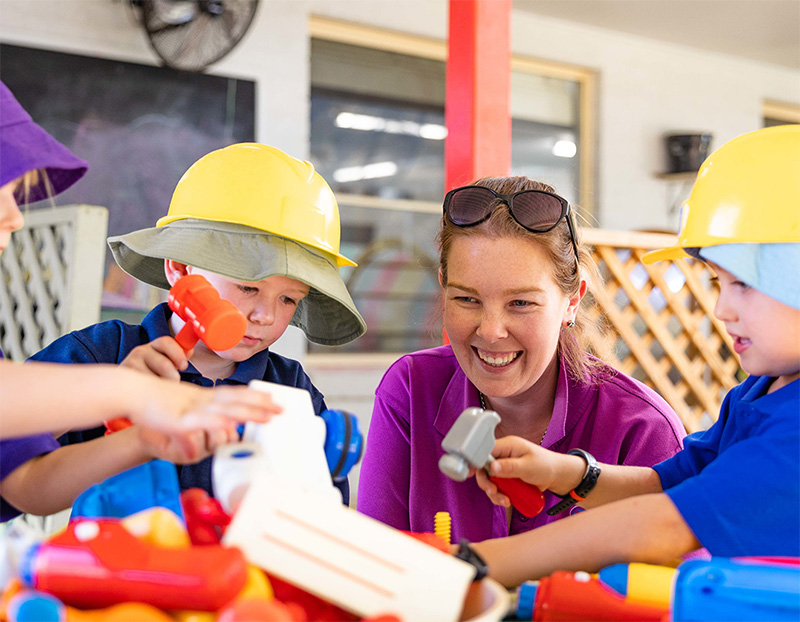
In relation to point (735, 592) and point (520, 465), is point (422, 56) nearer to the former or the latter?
point (520, 465)

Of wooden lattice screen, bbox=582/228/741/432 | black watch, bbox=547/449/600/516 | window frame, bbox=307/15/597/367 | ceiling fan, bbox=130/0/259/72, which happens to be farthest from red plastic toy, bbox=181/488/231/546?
window frame, bbox=307/15/597/367

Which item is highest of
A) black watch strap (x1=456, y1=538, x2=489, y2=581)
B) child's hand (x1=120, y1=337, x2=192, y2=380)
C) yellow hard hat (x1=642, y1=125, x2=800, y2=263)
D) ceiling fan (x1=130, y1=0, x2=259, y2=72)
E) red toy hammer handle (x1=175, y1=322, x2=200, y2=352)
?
ceiling fan (x1=130, y1=0, x2=259, y2=72)

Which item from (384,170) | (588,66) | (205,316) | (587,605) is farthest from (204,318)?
(588,66)

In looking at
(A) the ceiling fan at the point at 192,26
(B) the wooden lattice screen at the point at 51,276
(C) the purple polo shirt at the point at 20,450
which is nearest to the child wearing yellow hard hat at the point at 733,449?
(C) the purple polo shirt at the point at 20,450

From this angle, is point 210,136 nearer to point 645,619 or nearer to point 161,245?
point 161,245

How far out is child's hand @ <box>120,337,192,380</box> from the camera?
76 cm

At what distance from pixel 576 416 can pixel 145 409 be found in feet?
2.35

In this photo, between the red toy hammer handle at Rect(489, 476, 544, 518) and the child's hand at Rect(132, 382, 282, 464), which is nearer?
the child's hand at Rect(132, 382, 282, 464)

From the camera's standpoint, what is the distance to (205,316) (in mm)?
771

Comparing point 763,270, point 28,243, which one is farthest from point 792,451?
point 28,243

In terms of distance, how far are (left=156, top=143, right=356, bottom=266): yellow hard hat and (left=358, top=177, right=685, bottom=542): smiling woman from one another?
0.21 meters

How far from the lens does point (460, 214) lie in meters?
1.16

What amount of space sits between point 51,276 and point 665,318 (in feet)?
7.37

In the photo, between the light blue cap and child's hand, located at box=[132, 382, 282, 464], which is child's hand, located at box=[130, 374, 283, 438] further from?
the light blue cap
